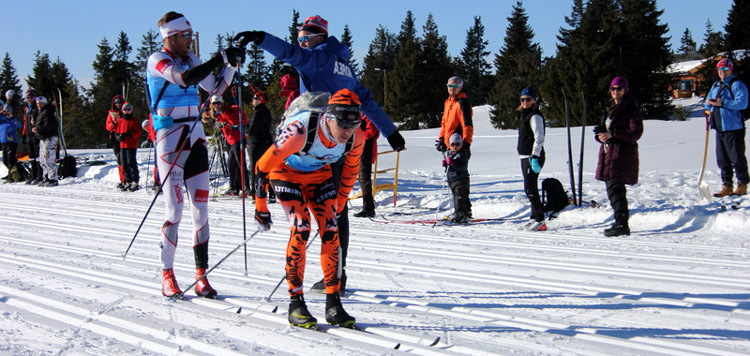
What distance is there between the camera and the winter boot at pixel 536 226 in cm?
724

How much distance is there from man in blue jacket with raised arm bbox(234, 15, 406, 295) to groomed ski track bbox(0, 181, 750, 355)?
83 cm

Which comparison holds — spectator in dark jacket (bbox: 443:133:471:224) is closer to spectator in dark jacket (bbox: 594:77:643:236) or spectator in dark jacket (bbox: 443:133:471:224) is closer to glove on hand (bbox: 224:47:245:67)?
spectator in dark jacket (bbox: 594:77:643:236)

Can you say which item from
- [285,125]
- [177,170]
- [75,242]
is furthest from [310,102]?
[75,242]

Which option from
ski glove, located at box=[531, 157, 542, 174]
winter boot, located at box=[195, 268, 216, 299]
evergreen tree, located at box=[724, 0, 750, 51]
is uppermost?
evergreen tree, located at box=[724, 0, 750, 51]

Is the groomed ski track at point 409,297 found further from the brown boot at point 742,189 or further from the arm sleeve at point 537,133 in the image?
the brown boot at point 742,189

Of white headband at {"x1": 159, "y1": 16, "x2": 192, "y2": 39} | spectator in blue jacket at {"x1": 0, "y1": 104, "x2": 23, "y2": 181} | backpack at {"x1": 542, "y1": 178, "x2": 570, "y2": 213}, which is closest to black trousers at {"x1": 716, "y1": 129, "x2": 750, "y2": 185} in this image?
backpack at {"x1": 542, "y1": 178, "x2": 570, "y2": 213}

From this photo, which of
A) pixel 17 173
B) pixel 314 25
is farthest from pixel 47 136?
pixel 314 25

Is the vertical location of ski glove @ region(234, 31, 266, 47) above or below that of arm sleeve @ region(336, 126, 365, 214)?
above

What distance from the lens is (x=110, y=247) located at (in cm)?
610

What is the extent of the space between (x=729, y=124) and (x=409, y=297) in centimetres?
635

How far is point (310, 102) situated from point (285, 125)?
0.81 feet

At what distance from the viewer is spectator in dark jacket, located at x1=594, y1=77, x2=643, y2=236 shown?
6648 millimetres

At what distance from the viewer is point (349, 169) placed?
3930 millimetres

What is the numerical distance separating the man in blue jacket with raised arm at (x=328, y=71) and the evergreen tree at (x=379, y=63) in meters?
50.9
